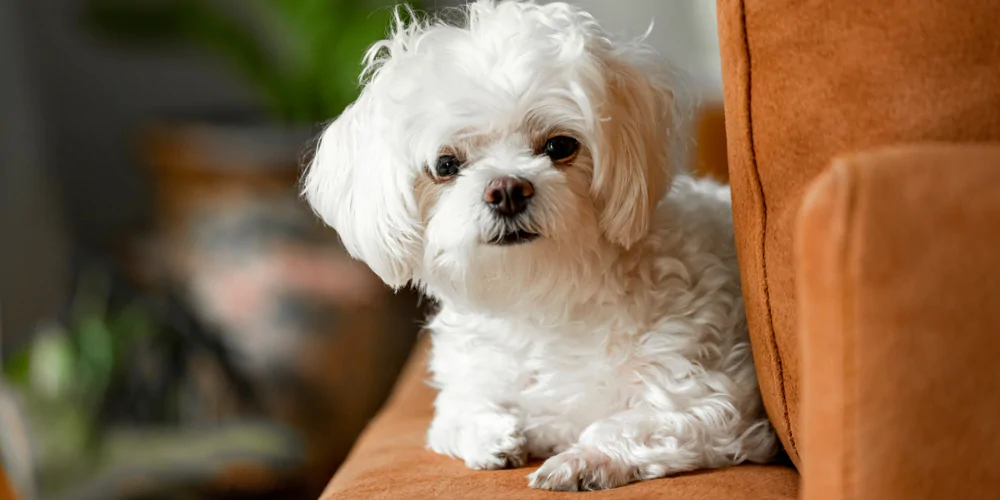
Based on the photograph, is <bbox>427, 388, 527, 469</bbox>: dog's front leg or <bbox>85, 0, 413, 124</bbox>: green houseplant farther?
<bbox>85, 0, 413, 124</bbox>: green houseplant

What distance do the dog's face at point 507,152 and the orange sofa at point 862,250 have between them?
0.21 m

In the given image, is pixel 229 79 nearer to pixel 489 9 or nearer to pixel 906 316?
pixel 489 9

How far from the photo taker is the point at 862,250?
584mm

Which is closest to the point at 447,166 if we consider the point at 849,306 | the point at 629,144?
the point at 629,144

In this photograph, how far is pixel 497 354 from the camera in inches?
47.0

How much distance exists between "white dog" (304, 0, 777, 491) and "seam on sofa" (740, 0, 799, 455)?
0.12 metres

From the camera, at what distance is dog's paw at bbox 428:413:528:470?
107 cm

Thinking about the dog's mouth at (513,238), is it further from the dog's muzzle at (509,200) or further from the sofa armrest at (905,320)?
the sofa armrest at (905,320)

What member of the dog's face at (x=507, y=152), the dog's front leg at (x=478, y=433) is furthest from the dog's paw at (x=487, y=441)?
the dog's face at (x=507, y=152)

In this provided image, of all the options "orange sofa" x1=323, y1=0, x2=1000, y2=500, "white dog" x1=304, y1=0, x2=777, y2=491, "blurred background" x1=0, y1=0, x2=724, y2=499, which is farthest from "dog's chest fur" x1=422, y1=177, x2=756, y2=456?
"blurred background" x1=0, y1=0, x2=724, y2=499

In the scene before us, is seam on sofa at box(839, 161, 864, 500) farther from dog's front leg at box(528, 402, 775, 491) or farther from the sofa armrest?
dog's front leg at box(528, 402, 775, 491)

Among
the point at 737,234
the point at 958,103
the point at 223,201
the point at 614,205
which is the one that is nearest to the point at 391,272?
the point at 614,205

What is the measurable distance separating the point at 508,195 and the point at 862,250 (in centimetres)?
Result: 52

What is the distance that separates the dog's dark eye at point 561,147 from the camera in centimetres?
112
